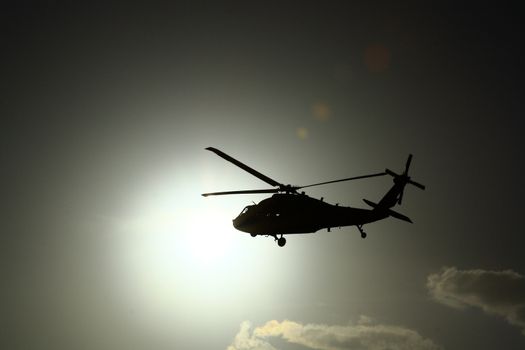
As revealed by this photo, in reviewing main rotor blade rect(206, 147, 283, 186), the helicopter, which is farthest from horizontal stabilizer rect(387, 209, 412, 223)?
main rotor blade rect(206, 147, 283, 186)

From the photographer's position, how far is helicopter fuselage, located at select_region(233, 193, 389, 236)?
34.0 m

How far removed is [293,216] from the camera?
3403 cm

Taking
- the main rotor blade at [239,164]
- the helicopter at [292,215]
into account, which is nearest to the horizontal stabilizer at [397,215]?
the helicopter at [292,215]

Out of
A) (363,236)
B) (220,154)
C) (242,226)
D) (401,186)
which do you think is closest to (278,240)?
(242,226)

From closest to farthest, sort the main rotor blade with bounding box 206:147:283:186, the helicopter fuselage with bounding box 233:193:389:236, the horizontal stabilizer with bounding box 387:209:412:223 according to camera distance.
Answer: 1. the main rotor blade with bounding box 206:147:283:186
2. the helicopter fuselage with bounding box 233:193:389:236
3. the horizontal stabilizer with bounding box 387:209:412:223

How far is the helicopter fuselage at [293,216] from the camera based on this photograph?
34000 mm

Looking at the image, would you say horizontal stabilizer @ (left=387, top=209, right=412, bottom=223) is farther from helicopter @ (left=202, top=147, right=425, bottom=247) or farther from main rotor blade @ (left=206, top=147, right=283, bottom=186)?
main rotor blade @ (left=206, top=147, right=283, bottom=186)

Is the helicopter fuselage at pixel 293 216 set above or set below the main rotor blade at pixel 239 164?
below

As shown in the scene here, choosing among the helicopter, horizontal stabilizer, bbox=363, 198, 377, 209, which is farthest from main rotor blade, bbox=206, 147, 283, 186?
horizontal stabilizer, bbox=363, 198, 377, 209

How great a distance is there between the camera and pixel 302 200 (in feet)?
111

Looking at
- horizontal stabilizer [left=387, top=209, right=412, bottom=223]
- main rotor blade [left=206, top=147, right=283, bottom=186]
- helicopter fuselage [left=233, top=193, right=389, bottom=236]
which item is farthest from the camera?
horizontal stabilizer [left=387, top=209, right=412, bottom=223]

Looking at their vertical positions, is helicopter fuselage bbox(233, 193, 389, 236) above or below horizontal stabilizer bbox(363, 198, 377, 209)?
below

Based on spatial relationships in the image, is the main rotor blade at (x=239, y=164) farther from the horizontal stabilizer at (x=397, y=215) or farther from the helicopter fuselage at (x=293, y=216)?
the horizontal stabilizer at (x=397, y=215)

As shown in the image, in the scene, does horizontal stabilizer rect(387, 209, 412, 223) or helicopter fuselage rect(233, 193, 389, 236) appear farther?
horizontal stabilizer rect(387, 209, 412, 223)
